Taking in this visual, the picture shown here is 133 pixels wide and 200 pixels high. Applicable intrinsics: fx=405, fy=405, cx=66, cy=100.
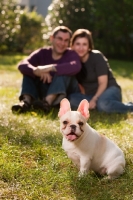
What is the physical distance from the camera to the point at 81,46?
6012 millimetres

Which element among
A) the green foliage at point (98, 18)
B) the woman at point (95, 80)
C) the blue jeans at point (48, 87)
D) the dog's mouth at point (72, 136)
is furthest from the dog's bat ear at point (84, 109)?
the green foliage at point (98, 18)

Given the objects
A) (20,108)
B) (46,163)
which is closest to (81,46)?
(20,108)

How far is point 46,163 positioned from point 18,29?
52.2 feet

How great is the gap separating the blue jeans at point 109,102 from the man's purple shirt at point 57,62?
44 cm

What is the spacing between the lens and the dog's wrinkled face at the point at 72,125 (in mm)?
3027

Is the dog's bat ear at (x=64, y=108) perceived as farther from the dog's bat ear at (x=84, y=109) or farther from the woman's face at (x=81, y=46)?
the woman's face at (x=81, y=46)

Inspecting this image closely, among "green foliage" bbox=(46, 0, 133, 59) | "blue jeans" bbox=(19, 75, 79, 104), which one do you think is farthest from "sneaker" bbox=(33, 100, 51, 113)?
"green foliage" bbox=(46, 0, 133, 59)

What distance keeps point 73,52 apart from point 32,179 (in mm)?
3133

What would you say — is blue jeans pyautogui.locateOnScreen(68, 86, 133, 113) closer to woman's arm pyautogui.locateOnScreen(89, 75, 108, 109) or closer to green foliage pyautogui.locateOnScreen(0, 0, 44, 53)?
woman's arm pyautogui.locateOnScreen(89, 75, 108, 109)

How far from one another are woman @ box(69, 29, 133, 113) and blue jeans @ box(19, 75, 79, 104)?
0.17 metres

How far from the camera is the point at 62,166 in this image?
3.53m

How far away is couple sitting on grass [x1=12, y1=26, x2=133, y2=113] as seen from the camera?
5848mm

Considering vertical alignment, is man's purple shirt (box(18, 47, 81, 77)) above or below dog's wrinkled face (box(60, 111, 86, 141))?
below

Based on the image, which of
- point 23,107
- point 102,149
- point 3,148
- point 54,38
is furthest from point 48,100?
point 102,149
